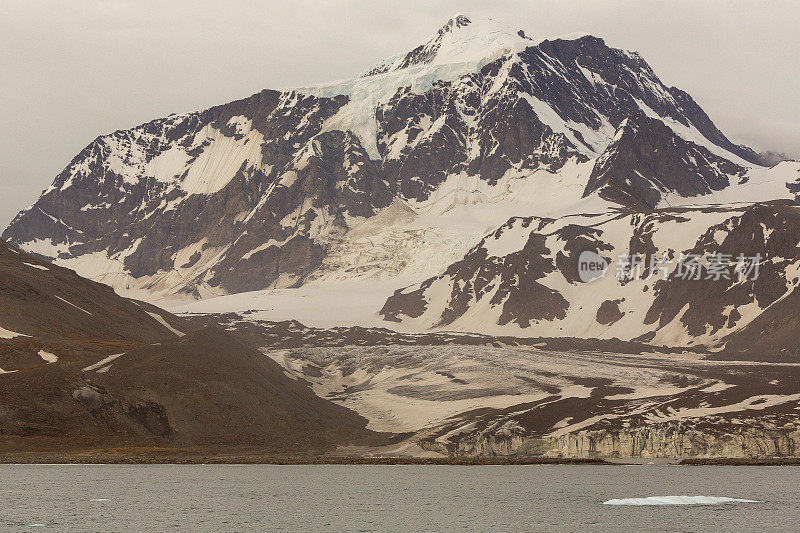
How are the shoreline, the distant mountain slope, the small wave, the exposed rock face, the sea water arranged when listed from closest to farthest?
1. the sea water
2. the small wave
3. the shoreline
4. the distant mountain slope
5. the exposed rock face

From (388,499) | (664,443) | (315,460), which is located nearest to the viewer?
(388,499)

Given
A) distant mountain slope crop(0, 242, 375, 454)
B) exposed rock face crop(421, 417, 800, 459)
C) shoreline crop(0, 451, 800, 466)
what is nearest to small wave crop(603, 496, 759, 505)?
shoreline crop(0, 451, 800, 466)

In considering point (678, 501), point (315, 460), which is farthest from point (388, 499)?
point (315, 460)

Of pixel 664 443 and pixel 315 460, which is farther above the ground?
pixel 664 443

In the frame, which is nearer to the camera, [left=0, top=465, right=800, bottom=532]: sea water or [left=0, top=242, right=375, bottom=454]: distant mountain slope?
[left=0, top=465, right=800, bottom=532]: sea water

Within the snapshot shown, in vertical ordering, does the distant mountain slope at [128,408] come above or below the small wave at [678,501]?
above

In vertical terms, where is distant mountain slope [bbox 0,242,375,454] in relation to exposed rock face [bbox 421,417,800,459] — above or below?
above

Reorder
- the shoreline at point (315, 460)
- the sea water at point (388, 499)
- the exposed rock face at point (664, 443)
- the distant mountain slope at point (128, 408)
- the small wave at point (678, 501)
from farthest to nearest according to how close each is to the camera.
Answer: the exposed rock face at point (664, 443) → the distant mountain slope at point (128, 408) → the shoreline at point (315, 460) → the small wave at point (678, 501) → the sea water at point (388, 499)

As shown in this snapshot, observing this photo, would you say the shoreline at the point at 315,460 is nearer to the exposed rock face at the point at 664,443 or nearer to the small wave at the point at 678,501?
the exposed rock face at the point at 664,443

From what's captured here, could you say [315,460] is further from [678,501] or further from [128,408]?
[678,501]

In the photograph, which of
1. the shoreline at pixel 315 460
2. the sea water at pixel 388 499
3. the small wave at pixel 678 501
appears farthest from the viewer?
the shoreline at pixel 315 460

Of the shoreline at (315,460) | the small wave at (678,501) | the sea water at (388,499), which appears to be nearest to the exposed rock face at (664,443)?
the shoreline at (315,460)

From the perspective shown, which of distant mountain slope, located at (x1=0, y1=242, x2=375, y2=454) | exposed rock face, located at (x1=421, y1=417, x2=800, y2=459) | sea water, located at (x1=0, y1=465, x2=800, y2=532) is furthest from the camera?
exposed rock face, located at (x1=421, y1=417, x2=800, y2=459)

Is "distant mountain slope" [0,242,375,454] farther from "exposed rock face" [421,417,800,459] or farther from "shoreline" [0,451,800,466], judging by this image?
"exposed rock face" [421,417,800,459]
